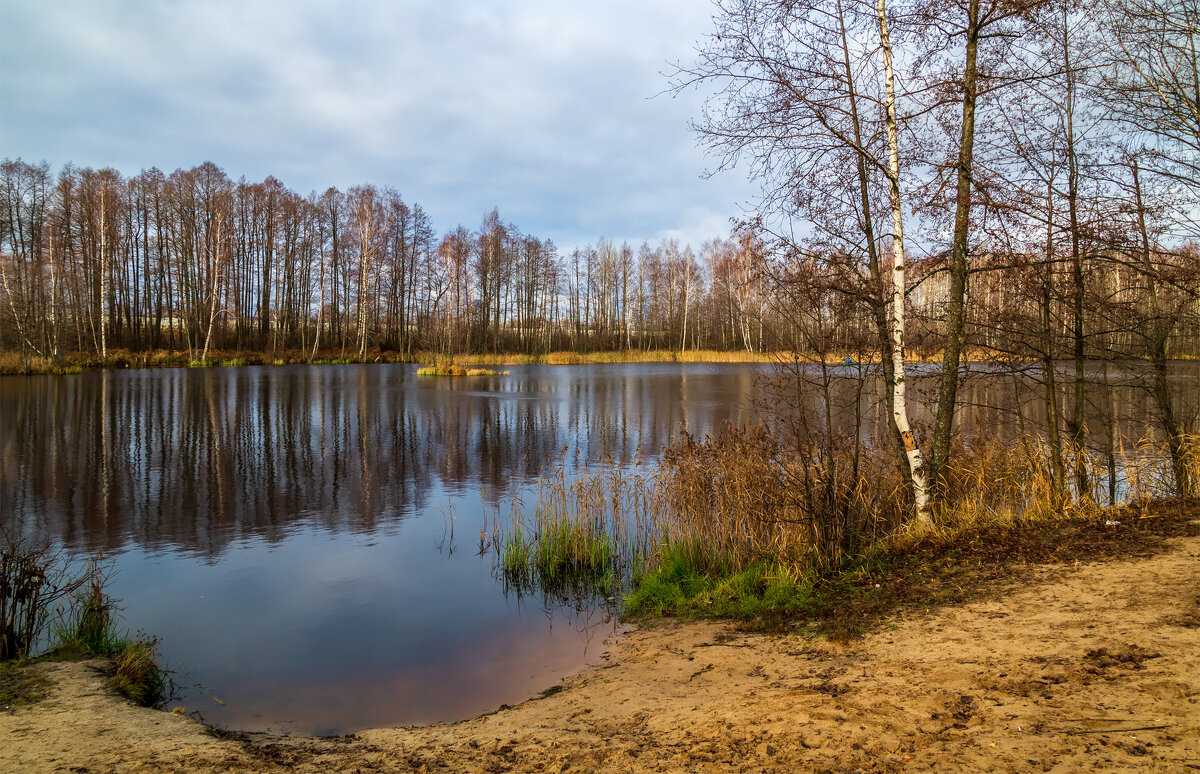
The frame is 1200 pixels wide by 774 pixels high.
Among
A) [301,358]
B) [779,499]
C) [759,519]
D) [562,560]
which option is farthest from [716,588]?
[301,358]

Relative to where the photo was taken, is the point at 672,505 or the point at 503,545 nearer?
the point at 672,505

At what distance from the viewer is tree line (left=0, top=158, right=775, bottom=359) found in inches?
1635

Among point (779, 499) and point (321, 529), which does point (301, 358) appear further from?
point (779, 499)

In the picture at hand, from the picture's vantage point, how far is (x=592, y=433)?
59.2 ft

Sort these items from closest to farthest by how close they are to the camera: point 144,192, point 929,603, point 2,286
→ point 929,603 → point 2,286 → point 144,192

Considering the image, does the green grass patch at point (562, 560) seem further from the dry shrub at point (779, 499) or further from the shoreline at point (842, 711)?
the shoreline at point (842, 711)

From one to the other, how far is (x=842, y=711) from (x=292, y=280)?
60083mm

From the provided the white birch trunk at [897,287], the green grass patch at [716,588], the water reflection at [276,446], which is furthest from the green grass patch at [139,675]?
the white birch trunk at [897,287]

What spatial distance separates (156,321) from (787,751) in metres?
59.6

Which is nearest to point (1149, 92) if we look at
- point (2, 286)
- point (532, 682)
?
point (532, 682)

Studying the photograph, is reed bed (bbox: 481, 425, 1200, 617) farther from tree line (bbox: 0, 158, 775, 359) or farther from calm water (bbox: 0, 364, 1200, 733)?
tree line (bbox: 0, 158, 775, 359)

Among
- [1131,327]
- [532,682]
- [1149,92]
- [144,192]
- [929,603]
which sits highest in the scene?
[144,192]

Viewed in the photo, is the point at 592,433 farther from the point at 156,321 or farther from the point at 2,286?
the point at 156,321

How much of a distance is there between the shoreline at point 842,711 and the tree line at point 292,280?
106 ft
